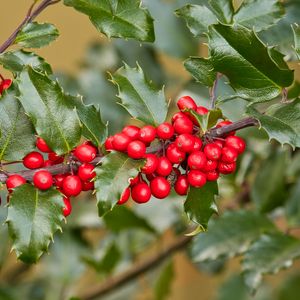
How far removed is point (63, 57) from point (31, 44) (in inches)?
59.9

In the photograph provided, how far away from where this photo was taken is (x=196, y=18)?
67cm

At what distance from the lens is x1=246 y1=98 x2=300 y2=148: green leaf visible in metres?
0.55

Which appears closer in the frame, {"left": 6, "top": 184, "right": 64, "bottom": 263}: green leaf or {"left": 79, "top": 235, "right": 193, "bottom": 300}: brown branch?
{"left": 6, "top": 184, "right": 64, "bottom": 263}: green leaf

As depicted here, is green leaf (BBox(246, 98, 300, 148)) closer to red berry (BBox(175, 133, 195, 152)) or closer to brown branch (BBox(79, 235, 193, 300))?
red berry (BBox(175, 133, 195, 152))

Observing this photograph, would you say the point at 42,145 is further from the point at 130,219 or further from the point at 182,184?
the point at 130,219

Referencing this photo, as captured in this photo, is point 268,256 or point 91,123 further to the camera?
point 268,256

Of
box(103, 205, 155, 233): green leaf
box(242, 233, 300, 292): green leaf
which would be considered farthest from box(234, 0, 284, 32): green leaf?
box(103, 205, 155, 233): green leaf

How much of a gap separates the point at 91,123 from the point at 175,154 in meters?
0.11

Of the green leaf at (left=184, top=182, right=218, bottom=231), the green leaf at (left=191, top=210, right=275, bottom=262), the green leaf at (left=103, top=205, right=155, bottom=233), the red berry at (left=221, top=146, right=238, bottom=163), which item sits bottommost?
the green leaf at (left=103, top=205, right=155, bottom=233)

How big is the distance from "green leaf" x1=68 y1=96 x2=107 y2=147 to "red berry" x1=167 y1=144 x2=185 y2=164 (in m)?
0.08

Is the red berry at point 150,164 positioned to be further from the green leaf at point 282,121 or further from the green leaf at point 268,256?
the green leaf at point 268,256

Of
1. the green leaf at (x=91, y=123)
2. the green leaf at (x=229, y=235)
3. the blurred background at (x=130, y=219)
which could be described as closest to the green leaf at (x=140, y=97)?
the green leaf at (x=91, y=123)

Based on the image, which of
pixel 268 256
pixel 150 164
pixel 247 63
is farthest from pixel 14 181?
pixel 268 256

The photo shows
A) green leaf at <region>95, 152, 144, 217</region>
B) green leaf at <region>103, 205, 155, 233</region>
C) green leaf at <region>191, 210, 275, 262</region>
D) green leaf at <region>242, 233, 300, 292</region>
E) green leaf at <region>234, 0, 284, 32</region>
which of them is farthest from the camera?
green leaf at <region>103, 205, 155, 233</region>
